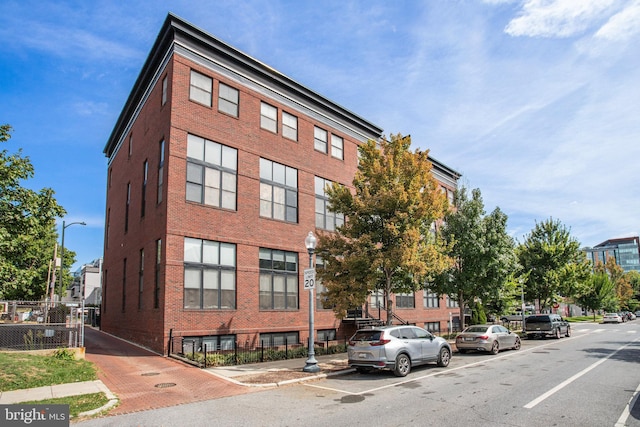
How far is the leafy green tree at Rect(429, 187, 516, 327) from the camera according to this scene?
996 inches

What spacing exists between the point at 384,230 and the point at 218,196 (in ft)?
26.9

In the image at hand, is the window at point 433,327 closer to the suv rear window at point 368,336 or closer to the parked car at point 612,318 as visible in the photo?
the suv rear window at point 368,336

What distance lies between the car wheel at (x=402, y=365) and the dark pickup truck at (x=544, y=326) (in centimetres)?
2141

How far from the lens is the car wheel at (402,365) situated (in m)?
13.4

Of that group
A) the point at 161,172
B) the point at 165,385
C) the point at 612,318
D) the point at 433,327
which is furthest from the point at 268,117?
the point at 612,318

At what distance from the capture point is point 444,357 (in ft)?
51.6

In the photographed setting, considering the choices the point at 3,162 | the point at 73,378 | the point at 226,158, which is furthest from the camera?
the point at 226,158

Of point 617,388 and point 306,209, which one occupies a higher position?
point 306,209

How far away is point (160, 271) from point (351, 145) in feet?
52.0

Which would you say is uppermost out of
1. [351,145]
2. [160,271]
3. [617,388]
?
[351,145]

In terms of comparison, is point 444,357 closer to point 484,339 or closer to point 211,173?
point 484,339

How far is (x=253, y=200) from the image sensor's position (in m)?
22.0

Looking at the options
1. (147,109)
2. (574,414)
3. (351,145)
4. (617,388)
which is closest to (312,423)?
(574,414)

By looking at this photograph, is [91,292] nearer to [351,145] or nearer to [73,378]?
[351,145]
